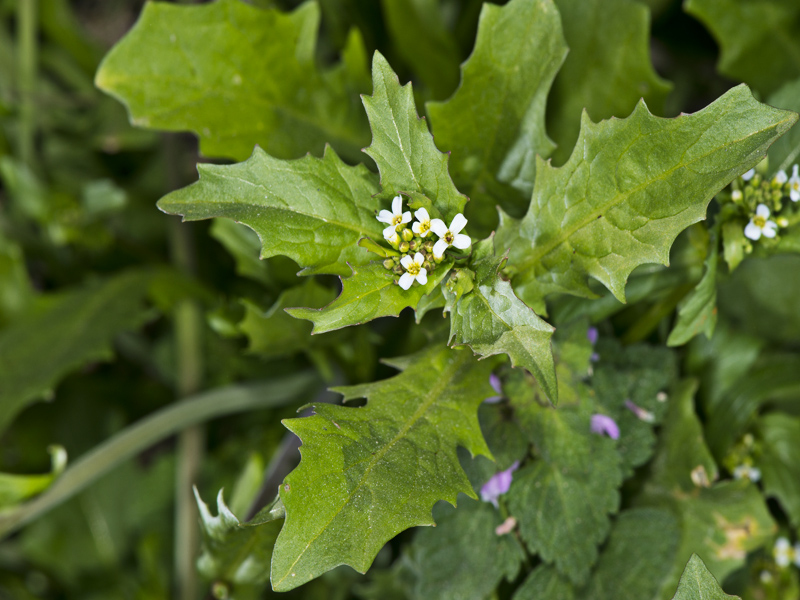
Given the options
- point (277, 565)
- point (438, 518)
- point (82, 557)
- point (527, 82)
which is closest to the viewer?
point (277, 565)

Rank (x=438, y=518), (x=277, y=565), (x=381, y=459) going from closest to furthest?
(x=277, y=565) < (x=381, y=459) < (x=438, y=518)

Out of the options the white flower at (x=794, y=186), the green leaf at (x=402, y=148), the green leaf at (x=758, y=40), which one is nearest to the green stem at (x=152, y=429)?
the green leaf at (x=402, y=148)

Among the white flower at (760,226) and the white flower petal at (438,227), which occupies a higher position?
the white flower petal at (438,227)

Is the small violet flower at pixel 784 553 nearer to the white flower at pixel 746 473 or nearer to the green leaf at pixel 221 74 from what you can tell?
the white flower at pixel 746 473

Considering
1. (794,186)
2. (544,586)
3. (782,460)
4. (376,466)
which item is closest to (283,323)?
(376,466)

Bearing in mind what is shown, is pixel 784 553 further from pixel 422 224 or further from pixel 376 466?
pixel 422 224

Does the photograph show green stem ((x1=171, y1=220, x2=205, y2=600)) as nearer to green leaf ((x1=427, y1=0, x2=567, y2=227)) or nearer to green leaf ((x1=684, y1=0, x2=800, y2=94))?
green leaf ((x1=427, y1=0, x2=567, y2=227))

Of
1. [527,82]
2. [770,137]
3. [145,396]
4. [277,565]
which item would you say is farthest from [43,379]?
[770,137]

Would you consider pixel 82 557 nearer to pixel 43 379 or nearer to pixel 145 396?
pixel 145 396
